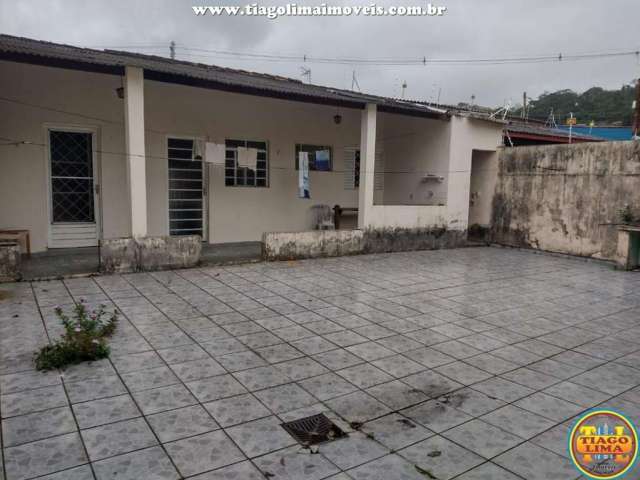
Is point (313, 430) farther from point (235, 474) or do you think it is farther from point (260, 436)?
point (235, 474)

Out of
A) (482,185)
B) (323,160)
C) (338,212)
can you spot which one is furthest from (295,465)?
(482,185)

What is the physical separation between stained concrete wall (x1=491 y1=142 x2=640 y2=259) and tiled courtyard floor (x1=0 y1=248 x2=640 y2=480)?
319 centimetres

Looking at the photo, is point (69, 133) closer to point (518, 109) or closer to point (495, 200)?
point (495, 200)

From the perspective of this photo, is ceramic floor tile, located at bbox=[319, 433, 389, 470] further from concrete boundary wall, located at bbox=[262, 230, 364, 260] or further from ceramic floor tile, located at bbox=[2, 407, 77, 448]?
concrete boundary wall, located at bbox=[262, 230, 364, 260]

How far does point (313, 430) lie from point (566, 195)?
30.3 ft

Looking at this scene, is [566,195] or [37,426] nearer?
[37,426]

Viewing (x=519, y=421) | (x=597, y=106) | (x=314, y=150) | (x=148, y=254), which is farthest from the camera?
(x=597, y=106)

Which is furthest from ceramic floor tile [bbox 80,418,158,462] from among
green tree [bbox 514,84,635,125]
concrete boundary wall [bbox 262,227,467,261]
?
green tree [bbox 514,84,635,125]

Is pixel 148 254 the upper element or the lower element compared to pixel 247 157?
lower

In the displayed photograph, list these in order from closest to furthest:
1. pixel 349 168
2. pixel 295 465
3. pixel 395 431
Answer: pixel 295 465, pixel 395 431, pixel 349 168

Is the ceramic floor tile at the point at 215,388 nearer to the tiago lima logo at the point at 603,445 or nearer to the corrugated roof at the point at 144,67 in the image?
the tiago lima logo at the point at 603,445

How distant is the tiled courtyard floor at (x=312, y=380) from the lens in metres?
2.63

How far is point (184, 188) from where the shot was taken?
9508 mm

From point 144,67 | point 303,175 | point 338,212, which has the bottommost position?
point 338,212
